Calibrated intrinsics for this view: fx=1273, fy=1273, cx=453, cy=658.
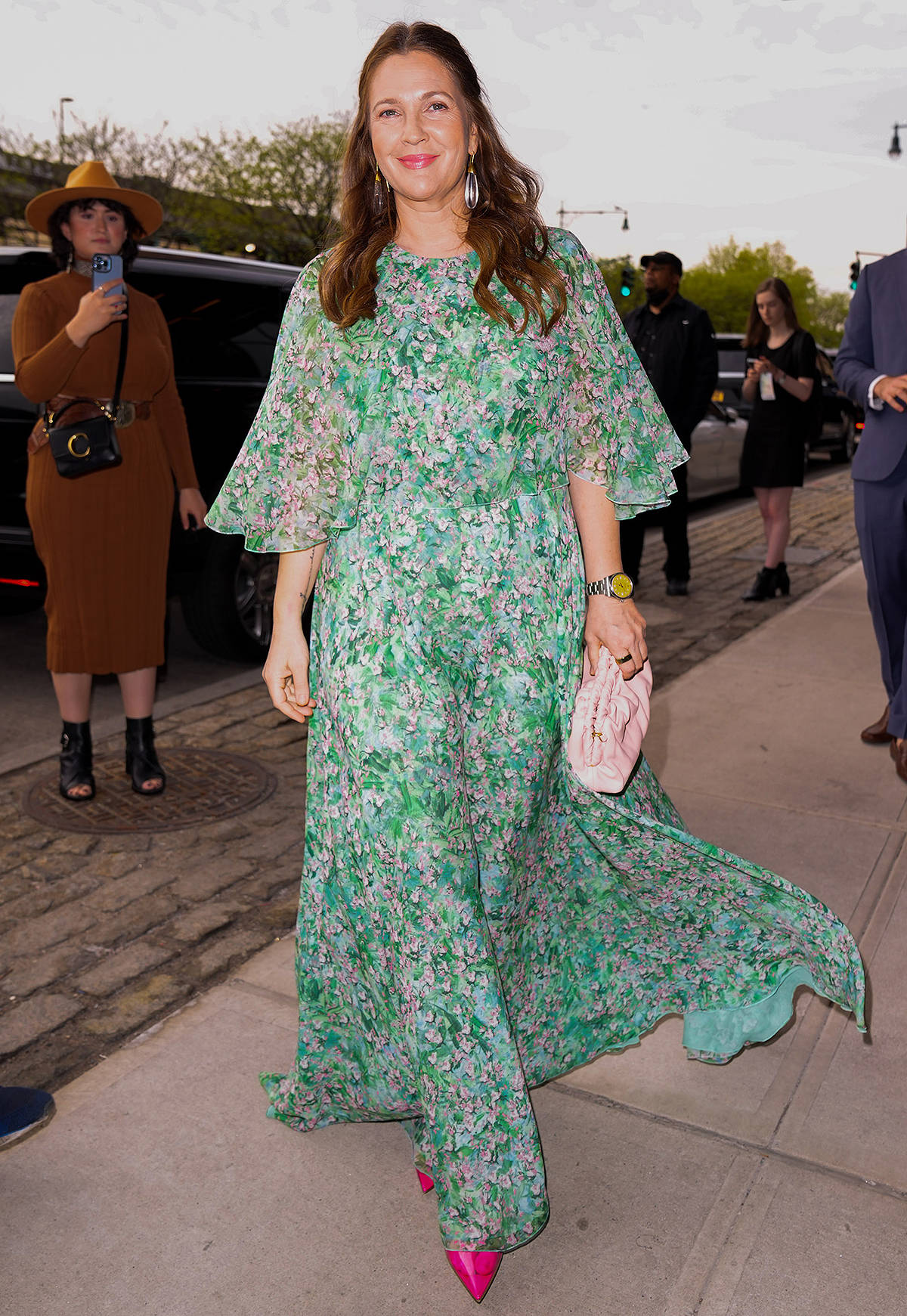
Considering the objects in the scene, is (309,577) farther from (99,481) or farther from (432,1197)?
(99,481)

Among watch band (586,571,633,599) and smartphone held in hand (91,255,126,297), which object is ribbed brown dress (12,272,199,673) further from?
watch band (586,571,633,599)

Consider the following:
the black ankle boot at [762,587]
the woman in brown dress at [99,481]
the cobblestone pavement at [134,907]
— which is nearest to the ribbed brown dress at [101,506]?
the woman in brown dress at [99,481]

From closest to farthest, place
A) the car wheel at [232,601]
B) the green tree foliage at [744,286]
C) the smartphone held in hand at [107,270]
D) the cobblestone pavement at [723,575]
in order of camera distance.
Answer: the smartphone held in hand at [107,270]
the car wheel at [232,601]
the cobblestone pavement at [723,575]
the green tree foliage at [744,286]

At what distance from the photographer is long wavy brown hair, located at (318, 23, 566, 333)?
2375mm

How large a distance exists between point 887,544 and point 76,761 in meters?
3.38

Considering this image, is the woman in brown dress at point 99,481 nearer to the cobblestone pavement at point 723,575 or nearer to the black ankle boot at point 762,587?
the cobblestone pavement at point 723,575

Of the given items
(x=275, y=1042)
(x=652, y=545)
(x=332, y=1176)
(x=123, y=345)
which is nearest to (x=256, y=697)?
(x=123, y=345)

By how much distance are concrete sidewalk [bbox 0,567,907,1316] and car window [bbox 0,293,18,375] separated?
11.2 feet

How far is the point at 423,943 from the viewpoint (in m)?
2.37

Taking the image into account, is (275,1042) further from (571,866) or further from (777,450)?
(777,450)

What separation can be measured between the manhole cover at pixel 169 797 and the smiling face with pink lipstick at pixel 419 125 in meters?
2.89

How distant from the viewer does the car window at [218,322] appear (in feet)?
20.8

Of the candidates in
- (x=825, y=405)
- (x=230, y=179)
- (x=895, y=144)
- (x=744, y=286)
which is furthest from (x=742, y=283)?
(x=825, y=405)

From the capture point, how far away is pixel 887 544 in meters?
5.23
